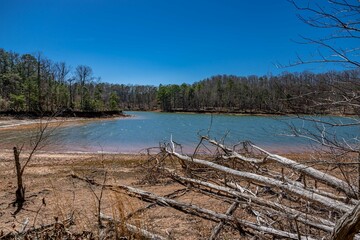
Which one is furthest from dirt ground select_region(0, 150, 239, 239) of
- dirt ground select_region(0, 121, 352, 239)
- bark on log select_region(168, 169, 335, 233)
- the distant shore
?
the distant shore

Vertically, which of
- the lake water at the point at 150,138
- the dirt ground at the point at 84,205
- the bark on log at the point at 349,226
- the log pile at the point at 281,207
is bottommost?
the lake water at the point at 150,138

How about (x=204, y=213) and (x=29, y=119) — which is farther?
(x=29, y=119)

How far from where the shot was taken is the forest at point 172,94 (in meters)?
2.94

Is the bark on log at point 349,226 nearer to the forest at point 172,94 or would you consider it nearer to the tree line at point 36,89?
the forest at point 172,94

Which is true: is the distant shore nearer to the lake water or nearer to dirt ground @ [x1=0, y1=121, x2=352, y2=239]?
the lake water

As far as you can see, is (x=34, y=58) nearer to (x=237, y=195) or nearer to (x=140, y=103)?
(x=140, y=103)

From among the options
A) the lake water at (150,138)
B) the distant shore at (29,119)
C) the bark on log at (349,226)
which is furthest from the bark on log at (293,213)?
the distant shore at (29,119)

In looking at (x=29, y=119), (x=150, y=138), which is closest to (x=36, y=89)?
(x=29, y=119)

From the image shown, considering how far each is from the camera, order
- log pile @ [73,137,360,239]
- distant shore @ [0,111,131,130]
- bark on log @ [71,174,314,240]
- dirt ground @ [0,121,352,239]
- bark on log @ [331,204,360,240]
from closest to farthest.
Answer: bark on log @ [331,204,360,240] → log pile @ [73,137,360,239] → bark on log @ [71,174,314,240] → dirt ground @ [0,121,352,239] → distant shore @ [0,111,131,130]

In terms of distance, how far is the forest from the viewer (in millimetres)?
2936

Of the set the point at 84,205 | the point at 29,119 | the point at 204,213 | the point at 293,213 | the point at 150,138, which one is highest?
the point at 293,213

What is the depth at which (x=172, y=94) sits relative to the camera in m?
117

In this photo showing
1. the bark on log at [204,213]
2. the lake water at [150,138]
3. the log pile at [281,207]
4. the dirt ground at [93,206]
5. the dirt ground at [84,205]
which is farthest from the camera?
the lake water at [150,138]

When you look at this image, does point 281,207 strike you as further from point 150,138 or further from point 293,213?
point 150,138
